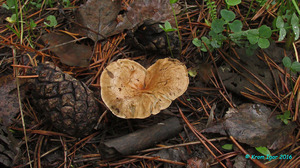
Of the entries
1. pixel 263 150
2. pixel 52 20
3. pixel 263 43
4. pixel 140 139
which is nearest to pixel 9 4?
pixel 52 20

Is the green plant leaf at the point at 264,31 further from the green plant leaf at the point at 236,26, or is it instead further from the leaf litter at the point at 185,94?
the leaf litter at the point at 185,94

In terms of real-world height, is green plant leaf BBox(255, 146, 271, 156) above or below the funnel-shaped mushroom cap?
below

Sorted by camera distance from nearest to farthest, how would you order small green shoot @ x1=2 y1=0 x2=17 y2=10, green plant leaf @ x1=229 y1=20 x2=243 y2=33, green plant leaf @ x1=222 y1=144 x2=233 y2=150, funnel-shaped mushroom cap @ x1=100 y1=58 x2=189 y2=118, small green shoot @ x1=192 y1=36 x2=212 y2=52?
funnel-shaped mushroom cap @ x1=100 y1=58 x2=189 y2=118 < green plant leaf @ x1=222 y1=144 x2=233 y2=150 < green plant leaf @ x1=229 y1=20 x2=243 y2=33 < small green shoot @ x1=192 y1=36 x2=212 y2=52 < small green shoot @ x1=2 y1=0 x2=17 y2=10

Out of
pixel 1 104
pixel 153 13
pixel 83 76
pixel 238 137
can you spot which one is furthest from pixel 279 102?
pixel 1 104

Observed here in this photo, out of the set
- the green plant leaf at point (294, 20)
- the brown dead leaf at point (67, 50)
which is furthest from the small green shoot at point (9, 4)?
the green plant leaf at point (294, 20)

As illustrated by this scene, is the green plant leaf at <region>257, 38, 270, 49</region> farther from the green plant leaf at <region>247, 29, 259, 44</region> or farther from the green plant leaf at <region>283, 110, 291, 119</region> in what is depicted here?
the green plant leaf at <region>283, 110, 291, 119</region>

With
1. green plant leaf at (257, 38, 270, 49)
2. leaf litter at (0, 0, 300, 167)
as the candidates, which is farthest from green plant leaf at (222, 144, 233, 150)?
green plant leaf at (257, 38, 270, 49)

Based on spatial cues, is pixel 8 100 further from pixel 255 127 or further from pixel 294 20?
pixel 294 20
